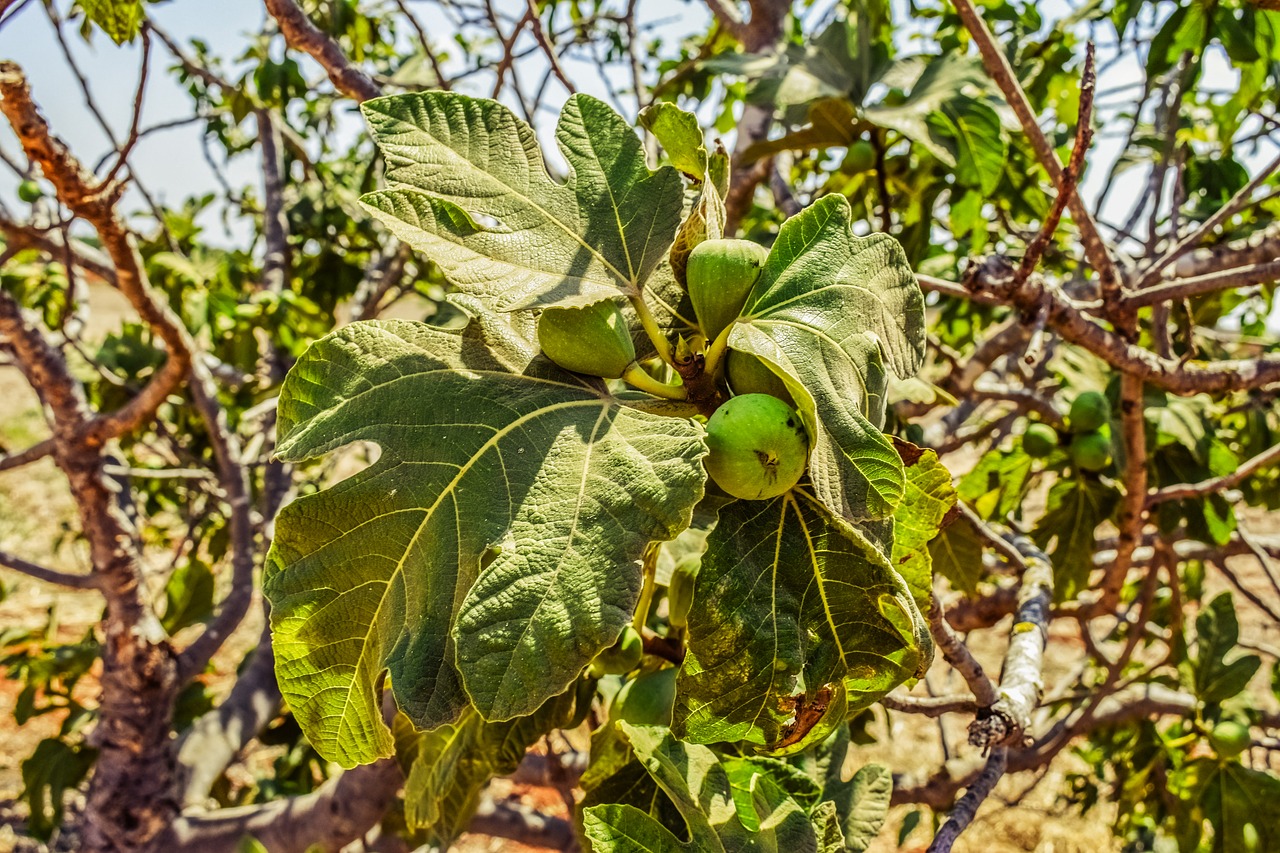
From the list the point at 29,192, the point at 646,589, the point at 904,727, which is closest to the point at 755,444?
the point at 646,589

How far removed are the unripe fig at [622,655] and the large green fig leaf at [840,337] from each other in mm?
536

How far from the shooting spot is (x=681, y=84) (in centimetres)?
334

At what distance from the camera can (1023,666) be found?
1425 millimetres

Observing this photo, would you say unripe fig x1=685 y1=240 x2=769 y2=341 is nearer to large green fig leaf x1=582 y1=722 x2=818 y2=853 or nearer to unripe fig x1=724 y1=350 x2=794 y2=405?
unripe fig x1=724 y1=350 x2=794 y2=405

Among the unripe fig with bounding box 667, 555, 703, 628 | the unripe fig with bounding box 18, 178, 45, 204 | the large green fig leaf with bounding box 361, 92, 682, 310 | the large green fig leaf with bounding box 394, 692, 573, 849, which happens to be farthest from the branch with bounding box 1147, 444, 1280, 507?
the unripe fig with bounding box 18, 178, 45, 204

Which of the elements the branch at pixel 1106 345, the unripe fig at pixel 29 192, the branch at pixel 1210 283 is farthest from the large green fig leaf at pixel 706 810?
the unripe fig at pixel 29 192

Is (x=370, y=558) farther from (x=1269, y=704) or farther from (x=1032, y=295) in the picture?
(x=1269, y=704)

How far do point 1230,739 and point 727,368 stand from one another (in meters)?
2.01

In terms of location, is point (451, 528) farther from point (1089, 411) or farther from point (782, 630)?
point (1089, 411)

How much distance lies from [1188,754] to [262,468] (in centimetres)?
373

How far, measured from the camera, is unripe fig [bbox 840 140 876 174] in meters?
2.19

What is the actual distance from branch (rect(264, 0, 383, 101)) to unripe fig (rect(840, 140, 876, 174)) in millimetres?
1182

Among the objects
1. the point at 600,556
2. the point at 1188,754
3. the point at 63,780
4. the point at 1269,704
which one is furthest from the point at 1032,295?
the point at 1269,704

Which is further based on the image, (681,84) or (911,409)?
(681,84)
